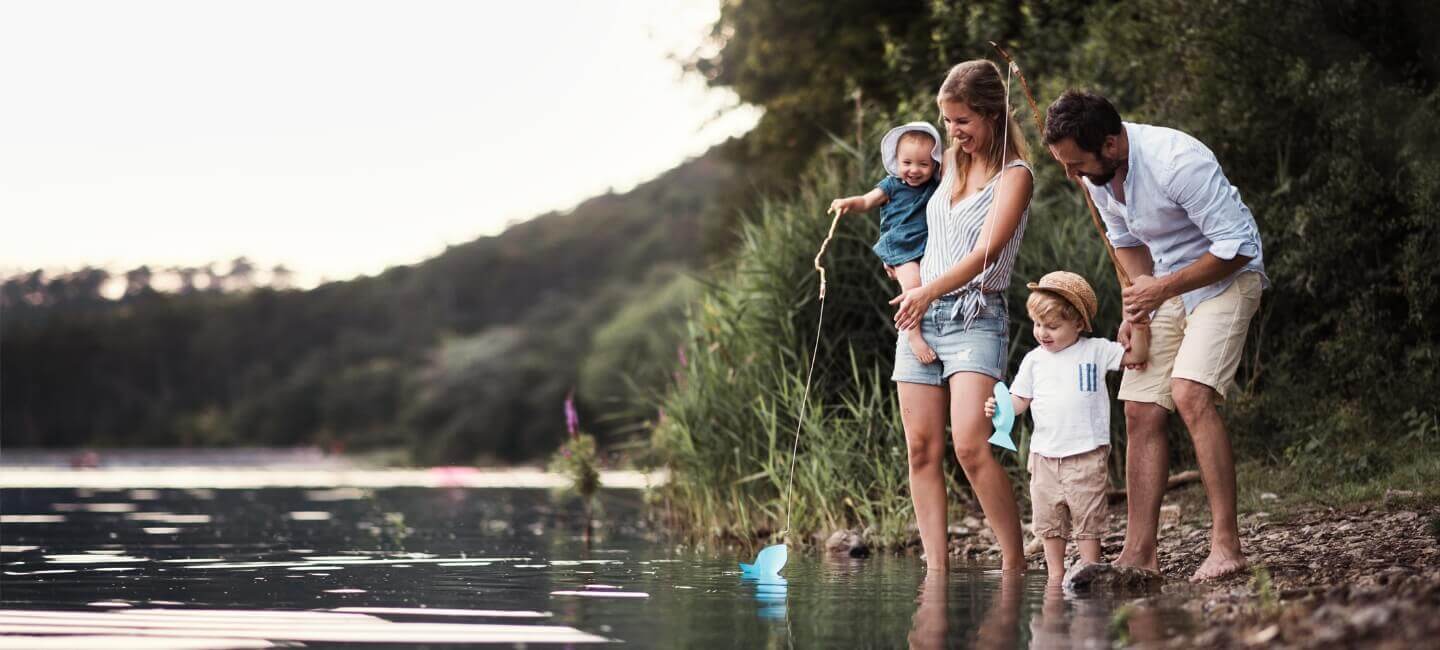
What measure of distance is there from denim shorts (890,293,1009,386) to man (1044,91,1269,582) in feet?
1.40

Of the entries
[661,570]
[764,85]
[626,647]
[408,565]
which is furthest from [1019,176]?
[764,85]

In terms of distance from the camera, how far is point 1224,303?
5.15 m

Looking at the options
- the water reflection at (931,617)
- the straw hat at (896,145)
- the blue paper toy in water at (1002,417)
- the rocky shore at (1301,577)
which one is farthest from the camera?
the straw hat at (896,145)

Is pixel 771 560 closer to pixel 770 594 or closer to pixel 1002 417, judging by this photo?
pixel 770 594

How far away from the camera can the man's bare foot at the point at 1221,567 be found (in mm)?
5105

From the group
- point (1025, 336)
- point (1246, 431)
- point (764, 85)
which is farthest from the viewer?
point (764, 85)

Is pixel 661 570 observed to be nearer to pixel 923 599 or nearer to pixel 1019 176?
pixel 923 599

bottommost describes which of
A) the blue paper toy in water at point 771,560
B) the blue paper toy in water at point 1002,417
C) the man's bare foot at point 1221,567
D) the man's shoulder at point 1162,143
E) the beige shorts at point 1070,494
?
the man's bare foot at point 1221,567

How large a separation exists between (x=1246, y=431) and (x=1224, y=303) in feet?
15.3

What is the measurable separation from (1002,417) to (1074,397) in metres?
0.34

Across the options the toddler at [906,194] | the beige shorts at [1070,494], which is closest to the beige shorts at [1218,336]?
the beige shorts at [1070,494]

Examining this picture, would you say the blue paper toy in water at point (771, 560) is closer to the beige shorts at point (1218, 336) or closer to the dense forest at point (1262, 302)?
the beige shorts at point (1218, 336)

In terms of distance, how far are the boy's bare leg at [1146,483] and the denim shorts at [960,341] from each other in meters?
0.50

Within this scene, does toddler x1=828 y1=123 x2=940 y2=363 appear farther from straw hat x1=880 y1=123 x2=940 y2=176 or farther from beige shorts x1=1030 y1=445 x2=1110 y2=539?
beige shorts x1=1030 y1=445 x2=1110 y2=539
